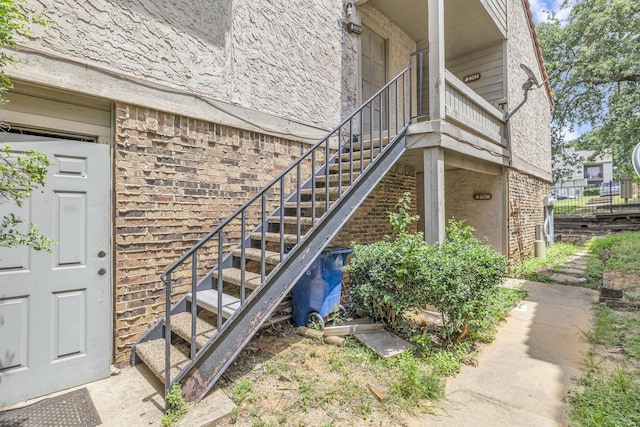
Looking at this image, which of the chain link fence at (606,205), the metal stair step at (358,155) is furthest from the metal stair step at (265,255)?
the chain link fence at (606,205)

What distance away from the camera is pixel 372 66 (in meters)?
6.11

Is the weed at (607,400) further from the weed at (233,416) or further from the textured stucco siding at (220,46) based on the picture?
the textured stucco siding at (220,46)

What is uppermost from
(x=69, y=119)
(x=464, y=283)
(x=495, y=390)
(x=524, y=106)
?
(x=524, y=106)

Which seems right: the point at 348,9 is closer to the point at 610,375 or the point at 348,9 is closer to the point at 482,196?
the point at 482,196

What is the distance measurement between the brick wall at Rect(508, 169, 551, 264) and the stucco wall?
0.99 ft

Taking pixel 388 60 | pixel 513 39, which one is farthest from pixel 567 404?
pixel 513 39

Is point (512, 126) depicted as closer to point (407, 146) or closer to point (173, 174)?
point (407, 146)

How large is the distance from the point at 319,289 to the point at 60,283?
2385 mm

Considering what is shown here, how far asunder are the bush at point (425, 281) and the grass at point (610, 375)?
1001 millimetres

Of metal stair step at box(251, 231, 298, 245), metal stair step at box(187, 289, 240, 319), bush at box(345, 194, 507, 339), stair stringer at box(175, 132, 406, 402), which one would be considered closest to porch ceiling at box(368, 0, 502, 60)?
stair stringer at box(175, 132, 406, 402)

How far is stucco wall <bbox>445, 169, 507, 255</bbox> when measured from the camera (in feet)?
21.9

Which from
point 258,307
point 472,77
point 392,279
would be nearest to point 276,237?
point 258,307

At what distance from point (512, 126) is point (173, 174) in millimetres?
6939

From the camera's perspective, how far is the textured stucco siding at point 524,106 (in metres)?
6.91
